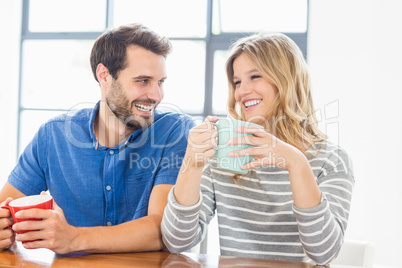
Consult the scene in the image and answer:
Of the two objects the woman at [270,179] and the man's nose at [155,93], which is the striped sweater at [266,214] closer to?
the woman at [270,179]

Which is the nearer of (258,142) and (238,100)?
(258,142)

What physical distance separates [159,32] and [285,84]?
8.21 ft

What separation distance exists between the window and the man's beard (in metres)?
1.69

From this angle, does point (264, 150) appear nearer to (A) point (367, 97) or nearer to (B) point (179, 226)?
(B) point (179, 226)

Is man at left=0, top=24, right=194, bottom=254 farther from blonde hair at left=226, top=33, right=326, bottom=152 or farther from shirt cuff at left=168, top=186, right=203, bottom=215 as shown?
blonde hair at left=226, top=33, right=326, bottom=152

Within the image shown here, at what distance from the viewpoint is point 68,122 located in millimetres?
1508

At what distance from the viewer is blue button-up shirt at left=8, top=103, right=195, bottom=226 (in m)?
1.35

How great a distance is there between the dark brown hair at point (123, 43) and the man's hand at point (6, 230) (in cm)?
76

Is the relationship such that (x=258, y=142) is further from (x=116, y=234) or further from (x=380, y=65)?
(x=380, y=65)

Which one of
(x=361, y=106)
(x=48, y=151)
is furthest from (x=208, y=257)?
(x=361, y=106)

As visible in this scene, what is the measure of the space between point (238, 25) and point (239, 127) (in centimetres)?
278

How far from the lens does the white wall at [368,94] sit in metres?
2.87

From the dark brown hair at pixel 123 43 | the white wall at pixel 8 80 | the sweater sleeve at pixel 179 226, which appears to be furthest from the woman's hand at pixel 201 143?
the white wall at pixel 8 80

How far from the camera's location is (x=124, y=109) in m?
1.54
